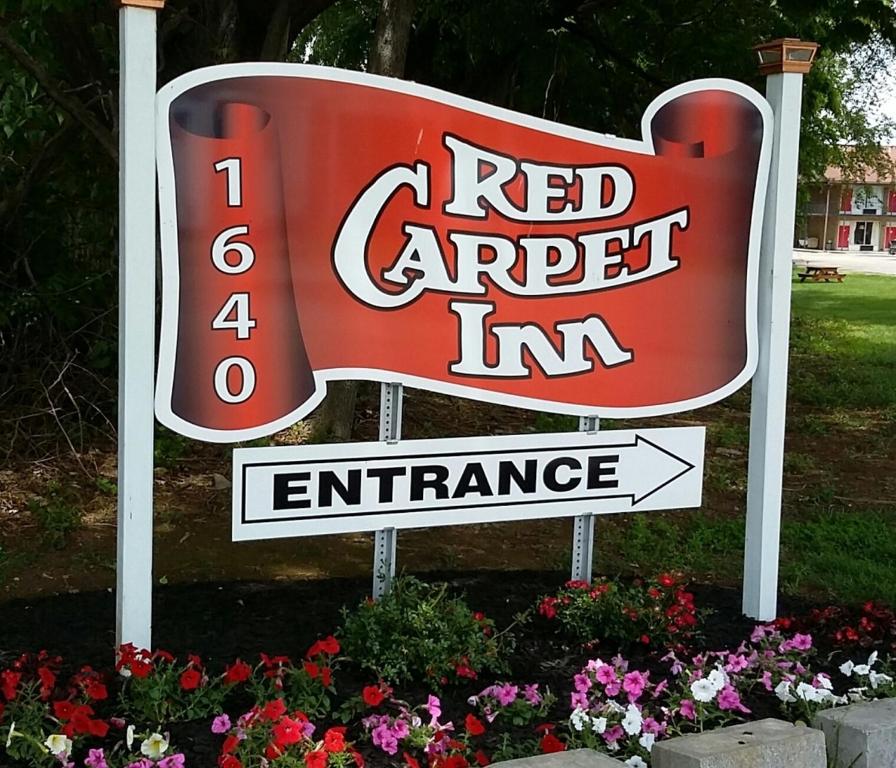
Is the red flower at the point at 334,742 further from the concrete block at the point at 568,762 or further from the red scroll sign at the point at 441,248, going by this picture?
the red scroll sign at the point at 441,248

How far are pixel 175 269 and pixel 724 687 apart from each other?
2159 mm

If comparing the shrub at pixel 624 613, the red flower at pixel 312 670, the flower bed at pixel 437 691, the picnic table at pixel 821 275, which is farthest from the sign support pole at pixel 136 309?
the picnic table at pixel 821 275

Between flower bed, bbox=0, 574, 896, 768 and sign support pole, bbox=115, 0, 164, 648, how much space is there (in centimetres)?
23

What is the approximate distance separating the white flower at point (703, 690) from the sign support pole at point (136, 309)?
1737mm

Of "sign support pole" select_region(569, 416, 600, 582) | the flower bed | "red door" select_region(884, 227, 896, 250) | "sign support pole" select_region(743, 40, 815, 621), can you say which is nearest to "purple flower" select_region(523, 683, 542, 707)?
the flower bed

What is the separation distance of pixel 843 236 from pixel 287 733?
74844mm

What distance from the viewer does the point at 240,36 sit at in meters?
7.24

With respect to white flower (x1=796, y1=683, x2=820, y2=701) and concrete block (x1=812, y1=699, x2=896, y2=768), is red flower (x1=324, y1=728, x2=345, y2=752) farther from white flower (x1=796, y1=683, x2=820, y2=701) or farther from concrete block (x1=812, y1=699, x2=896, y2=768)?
white flower (x1=796, y1=683, x2=820, y2=701)

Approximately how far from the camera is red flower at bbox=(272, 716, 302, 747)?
9.27ft

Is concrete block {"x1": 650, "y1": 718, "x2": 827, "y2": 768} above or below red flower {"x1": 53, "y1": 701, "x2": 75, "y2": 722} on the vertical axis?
above

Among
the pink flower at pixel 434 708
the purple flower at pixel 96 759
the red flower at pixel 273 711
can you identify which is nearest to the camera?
the purple flower at pixel 96 759

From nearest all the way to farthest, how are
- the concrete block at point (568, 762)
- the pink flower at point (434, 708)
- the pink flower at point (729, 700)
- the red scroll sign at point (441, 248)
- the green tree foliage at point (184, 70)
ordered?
the concrete block at point (568, 762)
the pink flower at point (434, 708)
the pink flower at point (729, 700)
the red scroll sign at point (441, 248)
the green tree foliage at point (184, 70)

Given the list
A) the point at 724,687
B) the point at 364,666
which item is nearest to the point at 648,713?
the point at 724,687

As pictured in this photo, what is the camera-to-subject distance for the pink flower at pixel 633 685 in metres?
3.41
